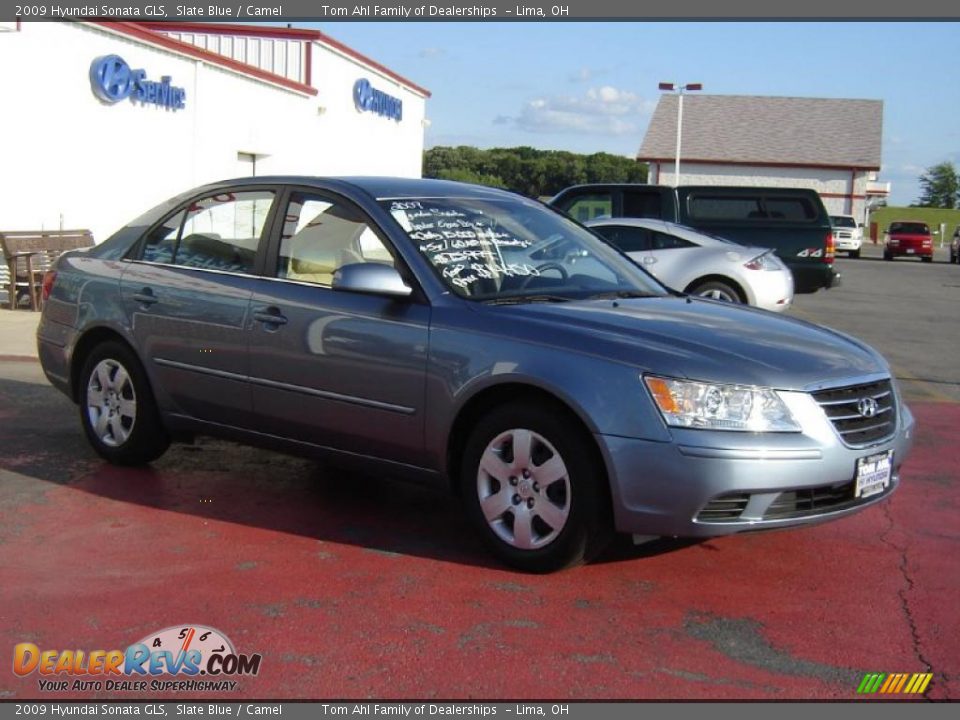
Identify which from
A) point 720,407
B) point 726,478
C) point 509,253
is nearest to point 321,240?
point 509,253

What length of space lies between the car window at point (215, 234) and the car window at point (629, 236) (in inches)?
311

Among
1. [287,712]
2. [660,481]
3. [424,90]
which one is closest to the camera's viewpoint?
[287,712]

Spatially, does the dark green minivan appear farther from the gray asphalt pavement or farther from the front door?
the front door

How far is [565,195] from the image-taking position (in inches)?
623

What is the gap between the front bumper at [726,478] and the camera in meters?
4.54

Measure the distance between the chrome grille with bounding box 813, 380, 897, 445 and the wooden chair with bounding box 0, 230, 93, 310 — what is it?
36.5ft

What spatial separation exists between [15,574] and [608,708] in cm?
261

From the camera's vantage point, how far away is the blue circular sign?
1788cm

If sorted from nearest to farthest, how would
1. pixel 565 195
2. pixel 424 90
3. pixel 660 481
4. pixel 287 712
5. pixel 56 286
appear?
pixel 287 712, pixel 660 481, pixel 56 286, pixel 565 195, pixel 424 90

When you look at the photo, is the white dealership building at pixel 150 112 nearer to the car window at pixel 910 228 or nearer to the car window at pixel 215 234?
the car window at pixel 215 234

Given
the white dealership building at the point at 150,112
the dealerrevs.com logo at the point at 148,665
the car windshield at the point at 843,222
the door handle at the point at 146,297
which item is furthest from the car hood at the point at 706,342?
the car windshield at the point at 843,222

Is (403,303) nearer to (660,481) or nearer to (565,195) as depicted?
(660,481)

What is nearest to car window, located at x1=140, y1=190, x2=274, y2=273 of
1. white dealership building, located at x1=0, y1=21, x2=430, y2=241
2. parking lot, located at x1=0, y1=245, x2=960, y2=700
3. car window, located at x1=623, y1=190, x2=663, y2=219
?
parking lot, located at x1=0, y1=245, x2=960, y2=700

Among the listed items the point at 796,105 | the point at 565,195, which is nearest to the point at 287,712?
the point at 565,195
